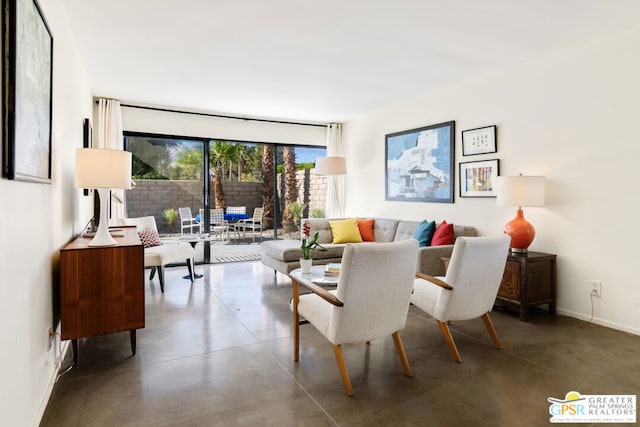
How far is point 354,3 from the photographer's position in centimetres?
271

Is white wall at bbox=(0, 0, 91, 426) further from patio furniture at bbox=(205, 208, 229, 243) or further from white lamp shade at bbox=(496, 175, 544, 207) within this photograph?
white lamp shade at bbox=(496, 175, 544, 207)

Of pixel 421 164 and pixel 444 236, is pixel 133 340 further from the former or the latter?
pixel 421 164

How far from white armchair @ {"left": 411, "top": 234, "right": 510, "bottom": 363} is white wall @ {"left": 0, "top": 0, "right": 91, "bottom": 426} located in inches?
91.5

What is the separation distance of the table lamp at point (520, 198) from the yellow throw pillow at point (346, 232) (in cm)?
217

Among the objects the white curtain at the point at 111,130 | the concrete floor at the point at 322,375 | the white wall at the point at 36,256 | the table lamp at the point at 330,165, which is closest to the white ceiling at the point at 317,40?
the white curtain at the point at 111,130

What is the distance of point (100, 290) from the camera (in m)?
2.53

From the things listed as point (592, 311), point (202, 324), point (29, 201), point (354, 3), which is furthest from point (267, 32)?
point (592, 311)

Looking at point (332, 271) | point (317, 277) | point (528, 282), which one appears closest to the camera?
point (317, 277)

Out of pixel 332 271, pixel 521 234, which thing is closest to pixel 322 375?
pixel 332 271

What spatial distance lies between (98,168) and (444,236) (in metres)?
3.47

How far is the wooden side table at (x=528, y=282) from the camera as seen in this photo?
350cm

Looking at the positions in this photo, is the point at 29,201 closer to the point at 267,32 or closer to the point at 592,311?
the point at 267,32

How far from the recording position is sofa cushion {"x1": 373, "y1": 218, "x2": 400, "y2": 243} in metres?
5.39

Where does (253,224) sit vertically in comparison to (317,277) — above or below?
above
